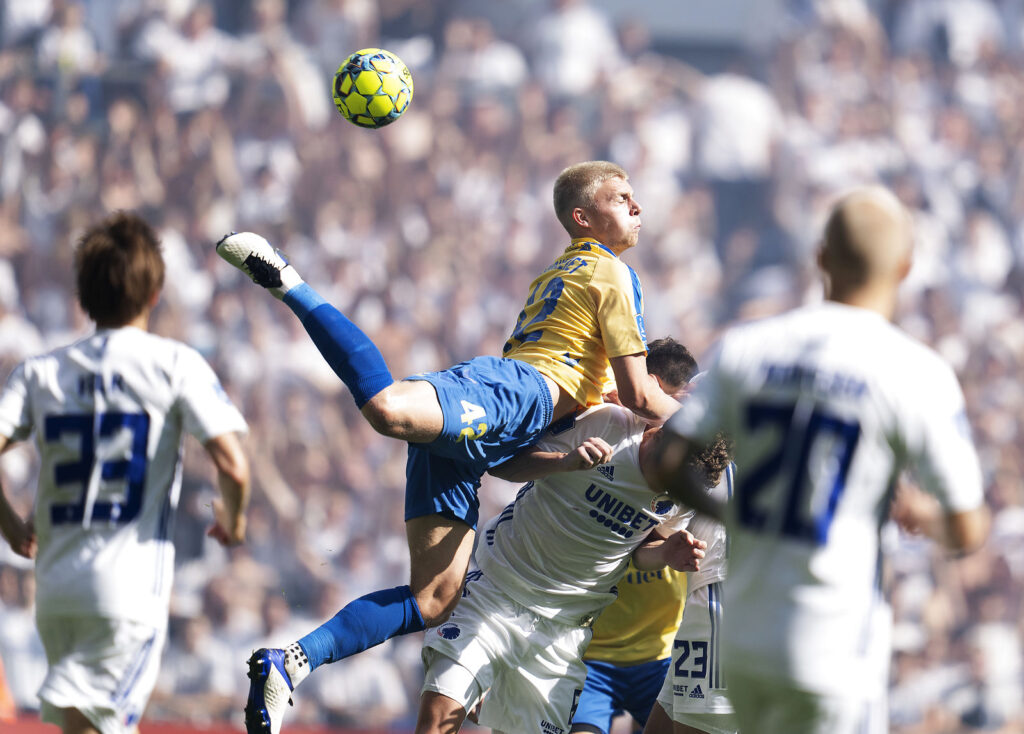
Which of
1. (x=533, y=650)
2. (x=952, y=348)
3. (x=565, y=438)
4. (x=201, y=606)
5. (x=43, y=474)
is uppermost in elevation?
(x=952, y=348)

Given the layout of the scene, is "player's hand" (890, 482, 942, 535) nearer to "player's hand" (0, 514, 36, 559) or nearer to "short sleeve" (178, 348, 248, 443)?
"short sleeve" (178, 348, 248, 443)

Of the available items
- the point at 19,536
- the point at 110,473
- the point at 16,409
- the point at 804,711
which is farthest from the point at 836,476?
the point at 19,536

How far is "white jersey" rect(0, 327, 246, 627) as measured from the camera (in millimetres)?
3760

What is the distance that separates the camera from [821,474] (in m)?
2.72

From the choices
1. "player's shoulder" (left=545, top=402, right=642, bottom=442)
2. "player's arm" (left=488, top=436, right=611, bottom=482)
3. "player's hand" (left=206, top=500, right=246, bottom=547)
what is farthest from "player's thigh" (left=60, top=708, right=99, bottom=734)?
"player's shoulder" (left=545, top=402, right=642, bottom=442)

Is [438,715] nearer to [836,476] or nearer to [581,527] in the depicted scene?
[581,527]

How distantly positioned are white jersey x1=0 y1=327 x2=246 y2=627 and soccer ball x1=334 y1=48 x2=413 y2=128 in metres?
1.90

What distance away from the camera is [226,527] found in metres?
3.92

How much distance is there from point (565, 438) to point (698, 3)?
10.7 metres

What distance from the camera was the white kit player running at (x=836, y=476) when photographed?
270cm

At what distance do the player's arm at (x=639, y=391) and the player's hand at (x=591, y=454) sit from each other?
A: 221 millimetres

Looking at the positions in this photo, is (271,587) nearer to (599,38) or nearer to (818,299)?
(818,299)

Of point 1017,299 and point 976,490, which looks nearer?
point 976,490

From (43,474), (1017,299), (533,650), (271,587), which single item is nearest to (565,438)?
(533,650)
